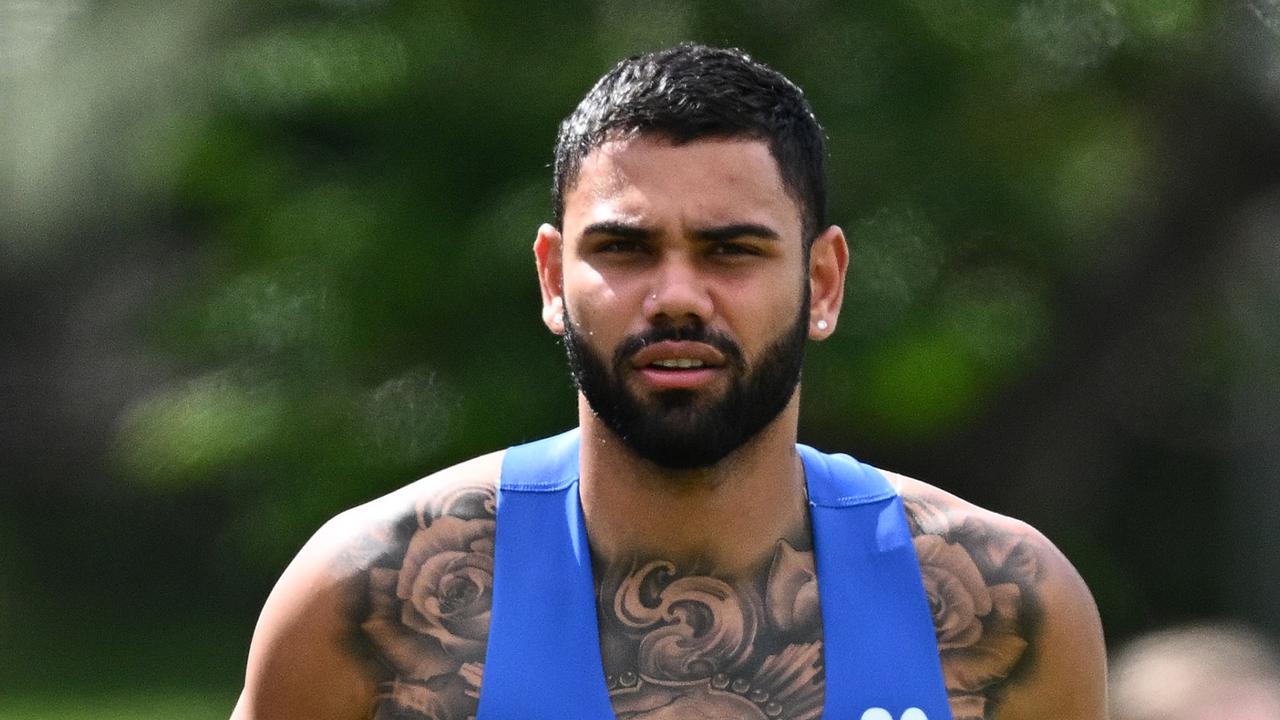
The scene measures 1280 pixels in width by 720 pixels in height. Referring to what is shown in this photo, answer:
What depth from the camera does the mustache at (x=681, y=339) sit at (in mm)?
3256

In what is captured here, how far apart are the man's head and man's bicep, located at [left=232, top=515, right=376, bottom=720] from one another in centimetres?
54

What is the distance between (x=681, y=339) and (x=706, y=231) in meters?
0.19

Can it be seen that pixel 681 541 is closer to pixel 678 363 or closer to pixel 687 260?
pixel 678 363

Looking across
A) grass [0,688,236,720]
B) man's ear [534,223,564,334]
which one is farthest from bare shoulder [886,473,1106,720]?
grass [0,688,236,720]

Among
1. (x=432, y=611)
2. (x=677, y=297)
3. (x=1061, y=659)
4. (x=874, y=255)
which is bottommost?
(x=1061, y=659)

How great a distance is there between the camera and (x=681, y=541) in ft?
11.6

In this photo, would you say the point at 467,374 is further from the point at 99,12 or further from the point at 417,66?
the point at 99,12

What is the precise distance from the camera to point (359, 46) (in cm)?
799

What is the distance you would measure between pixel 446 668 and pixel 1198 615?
608 cm

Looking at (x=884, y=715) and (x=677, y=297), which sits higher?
(x=677, y=297)

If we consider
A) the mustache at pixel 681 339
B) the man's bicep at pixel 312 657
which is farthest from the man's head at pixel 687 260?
the man's bicep at pixel 312 657

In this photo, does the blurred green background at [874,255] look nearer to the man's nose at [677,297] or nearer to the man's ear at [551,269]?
the man's ear at [551,269]

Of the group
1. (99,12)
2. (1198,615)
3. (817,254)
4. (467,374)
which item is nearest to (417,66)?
(467,374)

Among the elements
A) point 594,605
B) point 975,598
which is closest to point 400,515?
point 594,605
